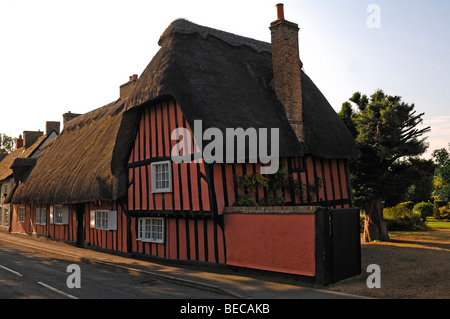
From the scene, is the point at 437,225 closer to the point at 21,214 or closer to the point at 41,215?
the point at 41,215

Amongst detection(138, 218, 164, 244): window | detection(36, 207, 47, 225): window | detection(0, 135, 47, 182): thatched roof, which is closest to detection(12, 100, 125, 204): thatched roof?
detection(36, 207, 47, 225): window

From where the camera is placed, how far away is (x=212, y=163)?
460 inches

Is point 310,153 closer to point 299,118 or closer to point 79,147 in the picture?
point 299,118

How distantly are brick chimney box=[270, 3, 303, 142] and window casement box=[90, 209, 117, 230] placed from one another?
8.94m

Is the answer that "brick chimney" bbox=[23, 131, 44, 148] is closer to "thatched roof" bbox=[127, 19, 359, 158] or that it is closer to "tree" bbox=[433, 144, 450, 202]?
"thatched roof" bbox=[127, 19, 359, 158]

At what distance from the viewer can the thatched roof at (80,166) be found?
1639 cm

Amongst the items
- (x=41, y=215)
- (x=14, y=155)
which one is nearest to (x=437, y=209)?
(x=41, y=215)

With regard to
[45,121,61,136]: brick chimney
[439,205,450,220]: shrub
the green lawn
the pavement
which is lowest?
the green lawn

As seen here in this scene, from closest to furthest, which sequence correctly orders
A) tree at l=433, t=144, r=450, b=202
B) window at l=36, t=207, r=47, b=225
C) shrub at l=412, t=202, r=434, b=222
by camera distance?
window at l=36, t=207, r=47, b=225, tree at l=433, t=144, r=450, b=202, shrub at l=412, t=202, r=434, b=222

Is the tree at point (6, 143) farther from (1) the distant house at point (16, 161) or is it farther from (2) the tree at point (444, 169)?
(2) the tree at point (444, 169)

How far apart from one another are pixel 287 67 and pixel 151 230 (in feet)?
27.1

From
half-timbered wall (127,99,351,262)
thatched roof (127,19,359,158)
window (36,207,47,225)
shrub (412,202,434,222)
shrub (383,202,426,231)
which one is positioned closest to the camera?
half-timbered wall (127,99,351,262)

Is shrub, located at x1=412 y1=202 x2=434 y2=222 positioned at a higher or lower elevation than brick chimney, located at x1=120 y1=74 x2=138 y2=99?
lower

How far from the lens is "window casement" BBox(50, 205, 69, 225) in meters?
20.7
